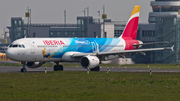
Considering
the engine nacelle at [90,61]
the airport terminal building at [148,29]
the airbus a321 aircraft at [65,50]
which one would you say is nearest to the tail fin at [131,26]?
the airbus a321 aircraft at [65,50]

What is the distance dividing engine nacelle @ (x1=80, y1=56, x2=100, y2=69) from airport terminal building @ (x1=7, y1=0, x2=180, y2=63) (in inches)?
2160

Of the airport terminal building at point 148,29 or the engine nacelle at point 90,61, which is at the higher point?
the airport terminal building at point 148,29

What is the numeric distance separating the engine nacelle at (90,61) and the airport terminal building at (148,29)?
54.9m

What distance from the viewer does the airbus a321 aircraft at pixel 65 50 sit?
4359 cm

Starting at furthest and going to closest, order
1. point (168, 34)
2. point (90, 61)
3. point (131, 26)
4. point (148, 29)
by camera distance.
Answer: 1. point (148, 29)
2. point (168, 34)
3. point (131, 26)
4. point (90, 61)

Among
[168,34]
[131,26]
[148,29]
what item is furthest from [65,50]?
[148,29]

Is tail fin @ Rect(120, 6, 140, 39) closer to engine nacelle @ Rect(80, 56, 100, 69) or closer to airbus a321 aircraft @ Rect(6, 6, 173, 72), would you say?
airbus a321 aircraft @ Rect(6, 6, 173, 72)

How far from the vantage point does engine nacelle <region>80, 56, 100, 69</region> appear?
44956mm

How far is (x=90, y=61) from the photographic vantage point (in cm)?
4488

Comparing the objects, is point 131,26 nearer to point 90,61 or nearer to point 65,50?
point 65,50

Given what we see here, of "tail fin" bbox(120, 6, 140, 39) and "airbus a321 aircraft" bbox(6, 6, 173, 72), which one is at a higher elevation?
"tail fin" bbox(120, 6, 140, 39)

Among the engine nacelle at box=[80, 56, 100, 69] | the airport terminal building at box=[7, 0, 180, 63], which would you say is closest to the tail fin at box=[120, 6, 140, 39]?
the engine nacelle at box=[80, 56, 100, 69]

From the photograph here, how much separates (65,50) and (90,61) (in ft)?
13.4

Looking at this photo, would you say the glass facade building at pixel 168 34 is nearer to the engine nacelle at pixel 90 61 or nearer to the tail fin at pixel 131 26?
the tail fin at pixel 131 26
